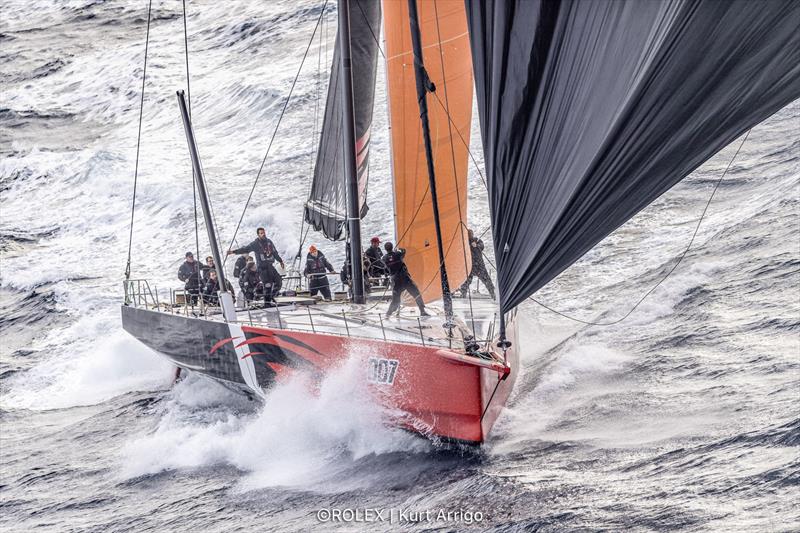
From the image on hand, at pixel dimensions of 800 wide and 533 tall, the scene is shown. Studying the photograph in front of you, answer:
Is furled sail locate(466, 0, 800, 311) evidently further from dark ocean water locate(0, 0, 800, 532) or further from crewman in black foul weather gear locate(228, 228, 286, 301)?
crewman in black foul weather gear locate(228, 228, 286, 301)

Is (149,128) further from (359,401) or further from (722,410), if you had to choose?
(722,410)

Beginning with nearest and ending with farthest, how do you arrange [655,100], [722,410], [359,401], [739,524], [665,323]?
[655,100] < [739,524] < [722,410] < [359,401] < [665,323]

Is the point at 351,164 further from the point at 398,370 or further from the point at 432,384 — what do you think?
the point at 432,384

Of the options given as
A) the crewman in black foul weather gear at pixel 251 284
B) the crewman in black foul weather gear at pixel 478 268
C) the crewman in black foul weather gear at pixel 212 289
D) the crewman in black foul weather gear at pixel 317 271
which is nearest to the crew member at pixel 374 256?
the crewman in black foul weather gear at pixel 317 271

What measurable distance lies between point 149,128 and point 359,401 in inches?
729

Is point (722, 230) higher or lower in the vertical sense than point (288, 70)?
lower

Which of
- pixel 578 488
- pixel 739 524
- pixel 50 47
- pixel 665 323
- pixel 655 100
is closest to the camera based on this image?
pixel 655 100

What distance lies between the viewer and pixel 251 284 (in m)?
12.9

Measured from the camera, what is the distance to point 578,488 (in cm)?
791

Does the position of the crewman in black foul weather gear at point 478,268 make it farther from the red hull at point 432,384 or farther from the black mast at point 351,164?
the red hull at point 432,384

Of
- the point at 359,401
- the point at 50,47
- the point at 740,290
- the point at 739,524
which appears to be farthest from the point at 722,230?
the point at 50,47

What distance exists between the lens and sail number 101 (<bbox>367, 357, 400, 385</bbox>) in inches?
374

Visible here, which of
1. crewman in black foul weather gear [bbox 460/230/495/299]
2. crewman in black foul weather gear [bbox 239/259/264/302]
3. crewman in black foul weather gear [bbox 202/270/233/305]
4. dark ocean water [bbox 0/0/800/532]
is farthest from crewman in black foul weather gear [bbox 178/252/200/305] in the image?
crewman in black foul weather gear [bbox 460/230/495/299]

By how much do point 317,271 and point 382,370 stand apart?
13.5 ft
